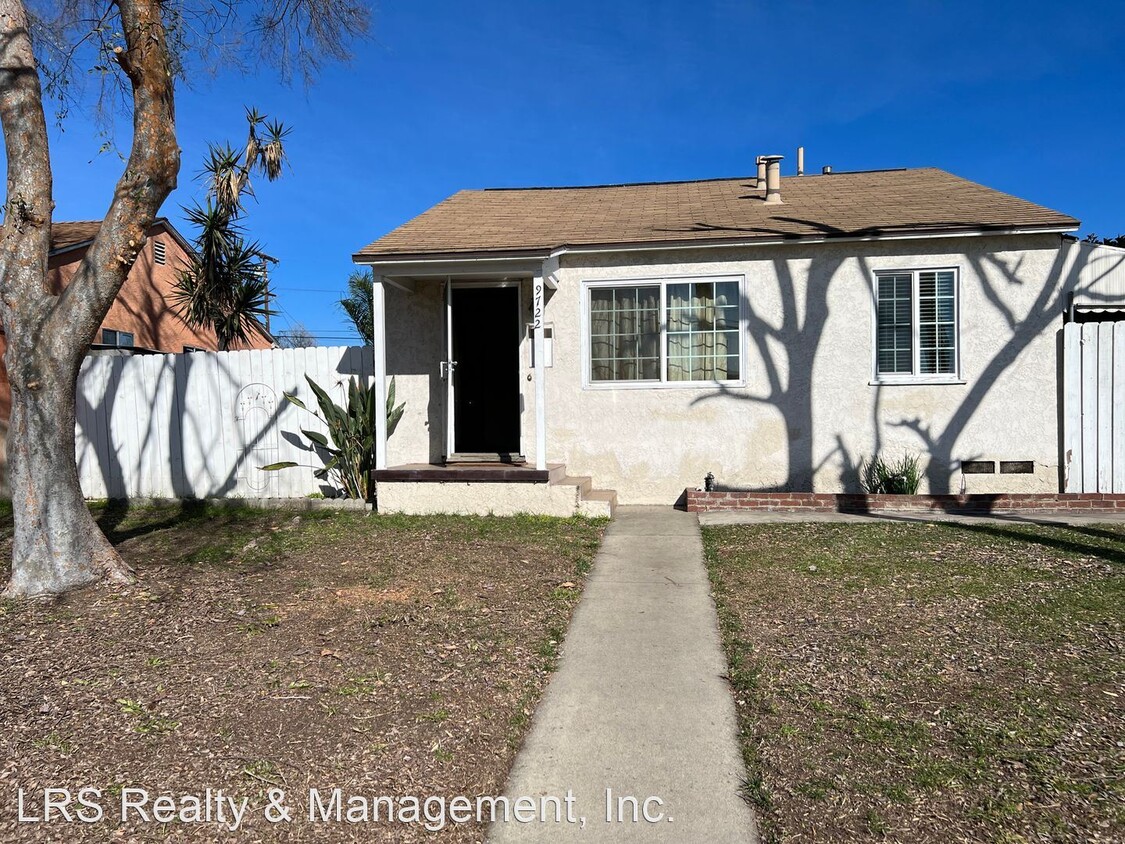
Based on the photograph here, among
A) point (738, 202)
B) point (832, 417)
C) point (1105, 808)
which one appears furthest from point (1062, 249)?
point (1105, 808)

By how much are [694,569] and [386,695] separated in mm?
3396

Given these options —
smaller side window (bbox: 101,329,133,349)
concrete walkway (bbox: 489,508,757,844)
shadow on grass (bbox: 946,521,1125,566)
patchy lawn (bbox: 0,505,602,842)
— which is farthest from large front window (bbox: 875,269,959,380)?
smaller side window (bbox: 101,329,133,349)

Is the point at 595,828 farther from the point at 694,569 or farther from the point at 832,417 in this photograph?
the point at 832,417

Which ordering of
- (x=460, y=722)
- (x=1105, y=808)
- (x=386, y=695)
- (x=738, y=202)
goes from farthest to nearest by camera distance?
1. (x=738, y=202)
2. (x=386, y=695)
3. (x=460, y=722)
4. (x=1105, y=808)

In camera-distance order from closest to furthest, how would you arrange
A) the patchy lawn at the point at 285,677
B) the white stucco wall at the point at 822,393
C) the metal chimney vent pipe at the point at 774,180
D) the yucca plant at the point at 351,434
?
the patchy lawn at the point at 285,677, the white stucco wall at the point at 822,393, the yucca plant at the point at 351,434, the metal chimney vent pipe at the point at 774,180

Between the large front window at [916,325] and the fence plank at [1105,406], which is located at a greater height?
the large front window at [916,325]

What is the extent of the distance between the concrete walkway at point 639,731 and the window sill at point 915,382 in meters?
4.86

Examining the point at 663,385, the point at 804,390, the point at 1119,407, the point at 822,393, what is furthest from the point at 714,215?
the point at 1119,407

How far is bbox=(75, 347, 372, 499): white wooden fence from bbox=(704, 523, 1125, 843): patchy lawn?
590 cm

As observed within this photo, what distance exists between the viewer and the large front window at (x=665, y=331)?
978 centimetres

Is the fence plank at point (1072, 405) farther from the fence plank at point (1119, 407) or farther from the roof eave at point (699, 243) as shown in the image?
the roof eave at point (699, 243)

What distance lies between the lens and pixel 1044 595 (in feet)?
18.0

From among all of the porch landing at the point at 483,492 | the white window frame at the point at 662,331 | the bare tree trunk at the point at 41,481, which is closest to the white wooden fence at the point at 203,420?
the porch landing at the point at 483,492

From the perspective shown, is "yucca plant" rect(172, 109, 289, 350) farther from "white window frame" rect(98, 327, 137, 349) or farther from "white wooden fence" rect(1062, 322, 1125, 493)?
"white wooden fence" rect(1062, 322, 1125, 493)
